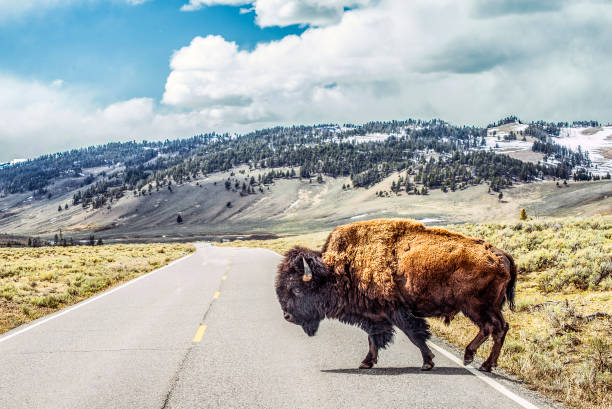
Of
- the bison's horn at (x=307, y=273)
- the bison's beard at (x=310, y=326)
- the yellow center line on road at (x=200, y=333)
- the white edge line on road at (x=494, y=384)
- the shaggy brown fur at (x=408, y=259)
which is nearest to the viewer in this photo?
the white edge line on road at (x=494, y=384)

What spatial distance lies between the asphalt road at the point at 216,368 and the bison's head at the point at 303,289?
0.70m

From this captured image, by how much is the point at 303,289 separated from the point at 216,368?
1.55m

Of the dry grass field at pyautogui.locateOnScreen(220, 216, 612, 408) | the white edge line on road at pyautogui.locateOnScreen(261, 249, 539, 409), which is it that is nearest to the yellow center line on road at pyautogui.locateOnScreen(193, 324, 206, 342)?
the white edge line on road at pyautogui.locateOnScreen(261, 249, 539, 409)

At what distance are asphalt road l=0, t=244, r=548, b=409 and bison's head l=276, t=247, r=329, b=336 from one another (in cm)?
70

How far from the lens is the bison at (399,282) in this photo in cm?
501

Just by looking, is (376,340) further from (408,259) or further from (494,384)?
(494,384)

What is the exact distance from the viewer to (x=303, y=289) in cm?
573

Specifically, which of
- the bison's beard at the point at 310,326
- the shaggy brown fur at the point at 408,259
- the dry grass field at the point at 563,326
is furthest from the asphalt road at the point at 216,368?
the shaggy brown fur at the point at 408,259

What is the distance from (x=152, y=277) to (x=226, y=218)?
164657mm

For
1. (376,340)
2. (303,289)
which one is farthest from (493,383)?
(303,289)

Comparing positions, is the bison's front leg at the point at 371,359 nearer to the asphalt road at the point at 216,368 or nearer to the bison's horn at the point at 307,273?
the asphalt road at the point at 216,368

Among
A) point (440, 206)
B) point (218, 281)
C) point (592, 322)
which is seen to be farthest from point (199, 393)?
point (440, 206)

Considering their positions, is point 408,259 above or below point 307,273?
above

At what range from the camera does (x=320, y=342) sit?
7.38 meters
